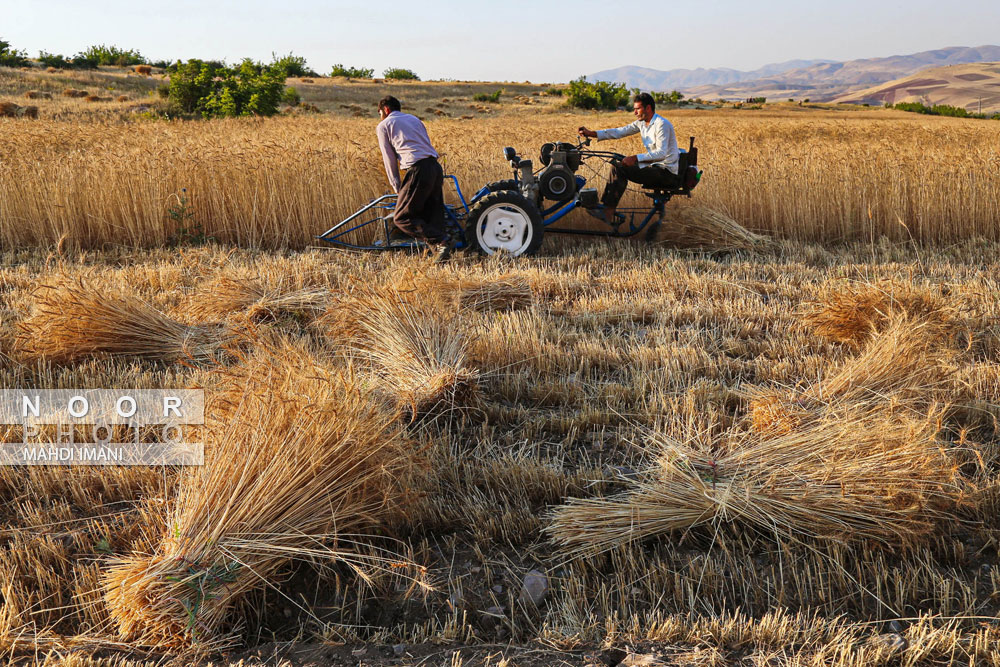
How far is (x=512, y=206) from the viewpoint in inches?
296

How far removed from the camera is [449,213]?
7.87 m

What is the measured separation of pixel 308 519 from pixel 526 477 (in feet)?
3.39

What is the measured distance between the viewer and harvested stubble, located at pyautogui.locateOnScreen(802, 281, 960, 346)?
4.82 metres

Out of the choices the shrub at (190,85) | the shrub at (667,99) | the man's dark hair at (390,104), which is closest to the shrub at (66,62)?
the shrub at (190,85)

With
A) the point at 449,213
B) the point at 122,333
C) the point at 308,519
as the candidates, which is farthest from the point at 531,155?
the point at 308,519

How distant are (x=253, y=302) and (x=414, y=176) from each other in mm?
2470

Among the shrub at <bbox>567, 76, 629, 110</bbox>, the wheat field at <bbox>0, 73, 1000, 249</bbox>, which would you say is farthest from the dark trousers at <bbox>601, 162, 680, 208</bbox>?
the shrub at <bbox>567, 76, 629, 110</bbox>

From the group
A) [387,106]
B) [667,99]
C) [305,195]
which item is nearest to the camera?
[387,106]

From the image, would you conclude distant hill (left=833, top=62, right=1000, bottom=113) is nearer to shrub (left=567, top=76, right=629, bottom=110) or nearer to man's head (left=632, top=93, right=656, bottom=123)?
shrub (left=567, top=76, right=629, bottom=110)

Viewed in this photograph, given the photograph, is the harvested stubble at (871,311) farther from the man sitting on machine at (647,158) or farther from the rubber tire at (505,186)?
the rubber tire at (505,186)

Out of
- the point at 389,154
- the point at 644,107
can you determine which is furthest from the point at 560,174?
the point at 389,154

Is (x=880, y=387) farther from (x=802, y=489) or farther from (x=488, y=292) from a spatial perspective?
(x=488, y=292)

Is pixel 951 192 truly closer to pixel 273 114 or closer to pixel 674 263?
pixel 674 263

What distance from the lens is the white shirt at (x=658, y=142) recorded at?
25.2ft
